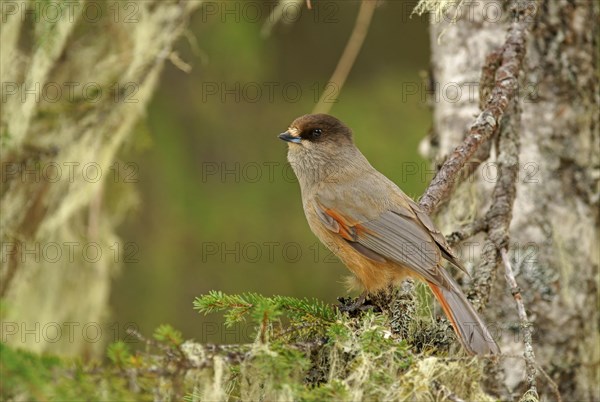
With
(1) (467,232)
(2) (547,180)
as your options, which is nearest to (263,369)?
(1) (467,232)

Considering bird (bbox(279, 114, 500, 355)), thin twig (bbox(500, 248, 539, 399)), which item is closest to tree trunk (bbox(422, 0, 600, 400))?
bird (bbox(279, 114, 500, 355))

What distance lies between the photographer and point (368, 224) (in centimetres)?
333

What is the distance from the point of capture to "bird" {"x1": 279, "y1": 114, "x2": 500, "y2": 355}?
9.21ft

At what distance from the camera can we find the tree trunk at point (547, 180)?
3.54m

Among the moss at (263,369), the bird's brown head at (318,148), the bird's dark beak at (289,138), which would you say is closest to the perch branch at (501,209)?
the moss at (263,369)

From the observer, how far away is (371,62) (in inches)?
247

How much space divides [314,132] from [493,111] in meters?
0.98

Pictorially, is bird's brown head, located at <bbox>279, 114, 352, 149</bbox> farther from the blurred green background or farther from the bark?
the blurred green background

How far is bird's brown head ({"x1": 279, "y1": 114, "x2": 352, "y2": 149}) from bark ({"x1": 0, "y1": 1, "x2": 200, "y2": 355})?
84 cm

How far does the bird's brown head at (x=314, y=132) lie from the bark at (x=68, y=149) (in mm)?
840

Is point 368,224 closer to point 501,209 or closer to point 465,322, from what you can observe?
point 501,209

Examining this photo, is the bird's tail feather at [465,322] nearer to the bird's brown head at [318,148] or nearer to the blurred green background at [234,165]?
the bird's brown head at [318,148]

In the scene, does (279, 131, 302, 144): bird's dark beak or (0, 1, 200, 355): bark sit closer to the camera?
(279, 131, 302, 144): bird's dark beak

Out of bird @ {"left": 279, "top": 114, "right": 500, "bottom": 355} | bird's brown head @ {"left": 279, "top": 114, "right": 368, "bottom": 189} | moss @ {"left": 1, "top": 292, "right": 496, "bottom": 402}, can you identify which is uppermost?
bird's brown head @ {"left": 279, "top": 114, "right": 368, "bottom": 189}
